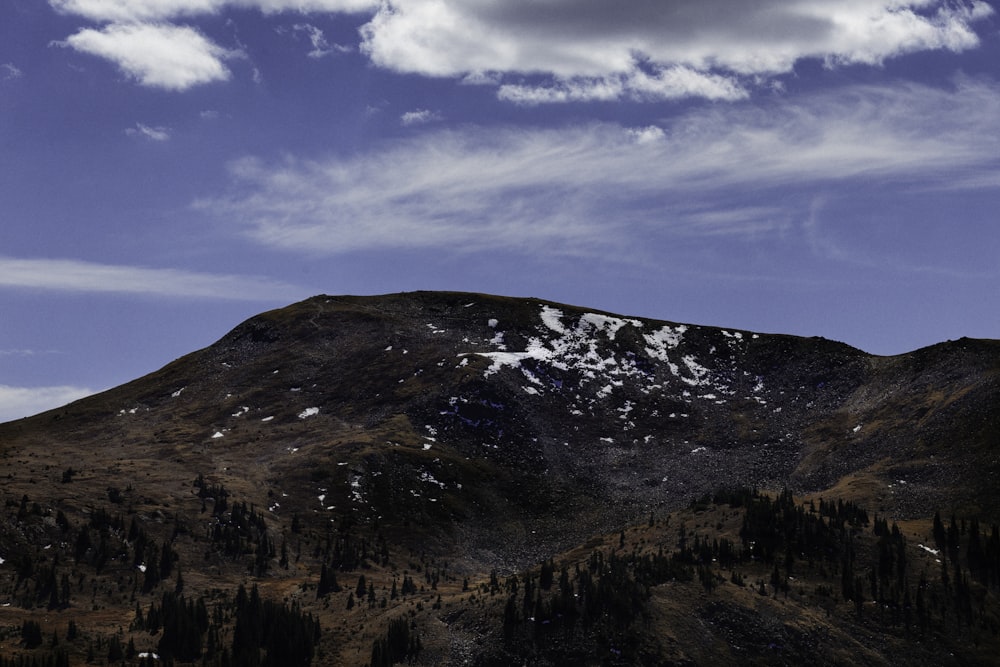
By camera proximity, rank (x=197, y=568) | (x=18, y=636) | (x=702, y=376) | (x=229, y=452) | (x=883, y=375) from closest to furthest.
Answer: (x=18, y=636) → (x=197, y=568) → (x=229, y=452) → (x=883, y=375) → (x=702, y=376)

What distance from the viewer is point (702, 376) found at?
552 ft

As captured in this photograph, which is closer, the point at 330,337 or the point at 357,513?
the point at 357,513

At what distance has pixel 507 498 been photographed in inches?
5207

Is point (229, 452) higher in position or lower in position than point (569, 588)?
higher

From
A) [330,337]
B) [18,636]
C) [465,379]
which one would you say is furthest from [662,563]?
[330,337]

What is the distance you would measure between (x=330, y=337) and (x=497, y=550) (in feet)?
230

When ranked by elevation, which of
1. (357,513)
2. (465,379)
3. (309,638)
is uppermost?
(465,379)

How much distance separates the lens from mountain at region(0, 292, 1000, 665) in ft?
264

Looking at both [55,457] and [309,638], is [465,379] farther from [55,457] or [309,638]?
[309,638]

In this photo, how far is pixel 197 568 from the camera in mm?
102062

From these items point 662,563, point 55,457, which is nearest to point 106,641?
point 662,563

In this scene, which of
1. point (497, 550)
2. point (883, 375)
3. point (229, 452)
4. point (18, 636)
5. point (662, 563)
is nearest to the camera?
point (18, 636)

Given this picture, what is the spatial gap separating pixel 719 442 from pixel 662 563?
6149 cm

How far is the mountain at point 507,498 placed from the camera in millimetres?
80375
